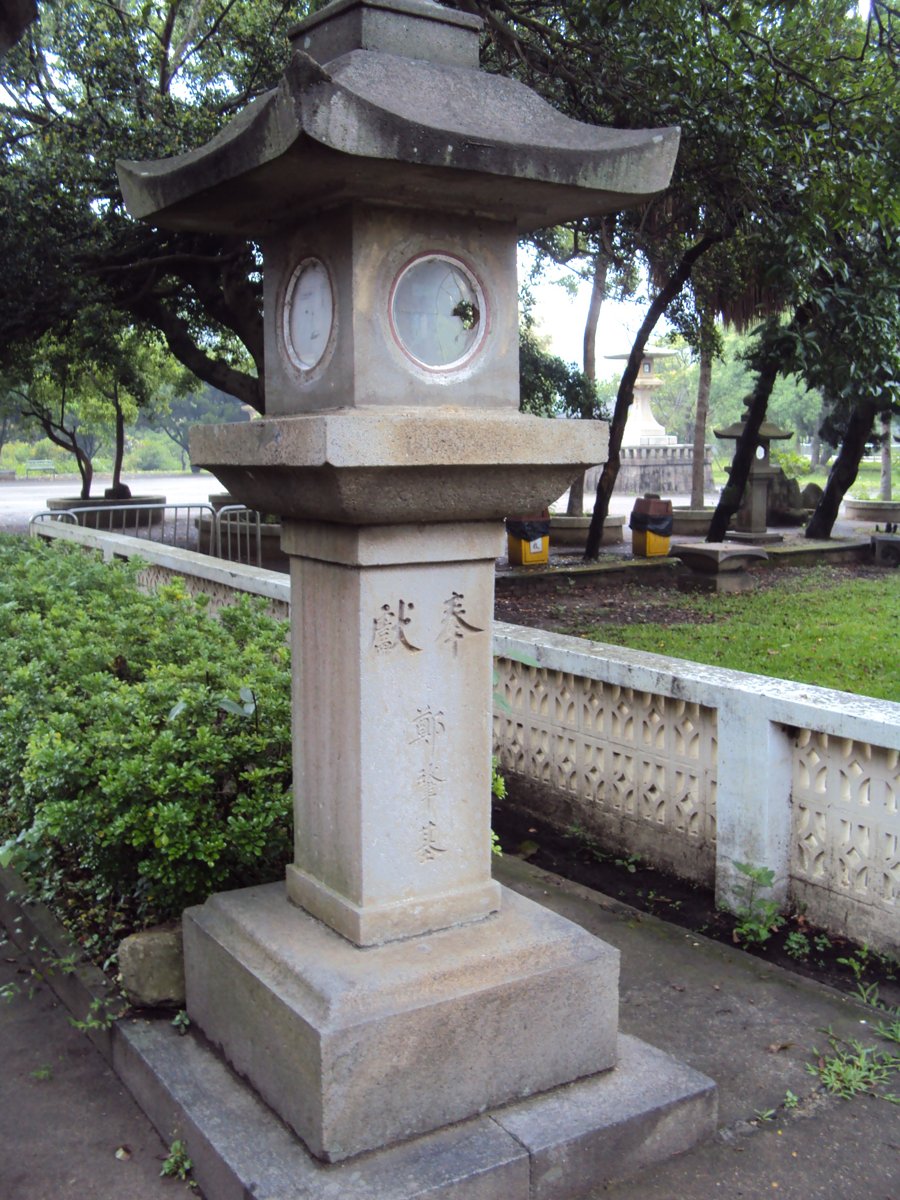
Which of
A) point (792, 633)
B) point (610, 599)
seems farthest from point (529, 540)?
point (792, 633)

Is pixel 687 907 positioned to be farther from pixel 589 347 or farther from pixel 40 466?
pixel 40 466

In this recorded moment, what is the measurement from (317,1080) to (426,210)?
2.28 meters

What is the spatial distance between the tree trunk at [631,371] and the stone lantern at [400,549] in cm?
894

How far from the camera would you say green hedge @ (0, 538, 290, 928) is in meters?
3.63

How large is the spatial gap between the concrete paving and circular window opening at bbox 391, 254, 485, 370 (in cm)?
217

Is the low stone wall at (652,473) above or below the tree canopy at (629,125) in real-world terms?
below

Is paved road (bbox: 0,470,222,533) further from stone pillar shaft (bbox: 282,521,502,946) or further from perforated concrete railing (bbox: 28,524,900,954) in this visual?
stone pillar shaft (bbox: 282,521,502,946)

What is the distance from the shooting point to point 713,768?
4.56 metres

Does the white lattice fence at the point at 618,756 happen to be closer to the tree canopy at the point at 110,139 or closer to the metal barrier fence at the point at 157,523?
the tree canopy at the point at 110,139

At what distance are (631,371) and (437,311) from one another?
1139 cm

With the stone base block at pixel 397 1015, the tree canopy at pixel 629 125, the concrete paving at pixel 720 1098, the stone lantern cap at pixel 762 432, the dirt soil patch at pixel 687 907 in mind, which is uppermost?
the tree canopy at pixel 629 125

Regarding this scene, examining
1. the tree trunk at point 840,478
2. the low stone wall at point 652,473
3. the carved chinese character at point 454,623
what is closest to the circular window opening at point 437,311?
the carved chinese character at point 454,623

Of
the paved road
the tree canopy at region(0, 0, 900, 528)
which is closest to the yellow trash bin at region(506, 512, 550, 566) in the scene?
the tree canopy at region(0, 0, 900, 528)

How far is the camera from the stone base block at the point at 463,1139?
8.72 feet
